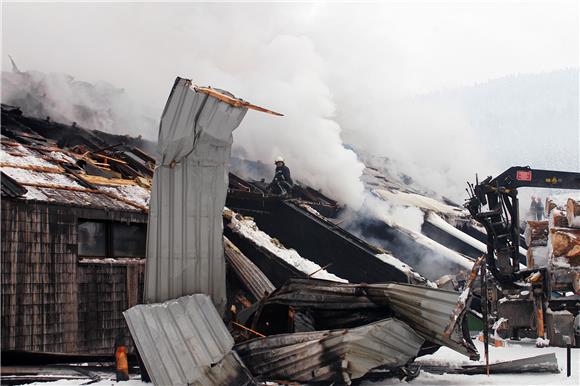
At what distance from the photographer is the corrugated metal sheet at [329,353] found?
25.8 feet

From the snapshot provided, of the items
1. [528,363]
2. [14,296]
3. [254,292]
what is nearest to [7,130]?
[14,296]

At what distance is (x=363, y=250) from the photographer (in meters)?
16.8

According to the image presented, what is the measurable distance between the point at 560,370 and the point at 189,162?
6261mm

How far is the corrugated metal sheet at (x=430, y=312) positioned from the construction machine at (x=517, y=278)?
19.1 feet

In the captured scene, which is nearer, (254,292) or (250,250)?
(254,292)

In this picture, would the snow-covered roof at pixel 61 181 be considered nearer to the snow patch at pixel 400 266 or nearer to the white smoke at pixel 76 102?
the white smoke at pixel 76 102

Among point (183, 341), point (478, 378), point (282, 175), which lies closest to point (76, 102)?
point (282, 175)

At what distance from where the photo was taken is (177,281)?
29.5 ft

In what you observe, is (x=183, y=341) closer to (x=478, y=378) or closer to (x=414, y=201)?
(x=478, y=378)

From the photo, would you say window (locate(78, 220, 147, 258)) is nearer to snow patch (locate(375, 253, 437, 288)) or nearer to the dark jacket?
snow patch (locate(375, 253, 437, 288))

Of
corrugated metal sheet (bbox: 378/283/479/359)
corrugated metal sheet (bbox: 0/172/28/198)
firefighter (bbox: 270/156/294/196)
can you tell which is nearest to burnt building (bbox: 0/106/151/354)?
corrugated metal sheet (bbox: 0/172/28/198)

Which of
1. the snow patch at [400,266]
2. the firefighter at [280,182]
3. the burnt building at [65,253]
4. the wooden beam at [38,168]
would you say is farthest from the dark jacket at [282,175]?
the wooden beam at [38,168]

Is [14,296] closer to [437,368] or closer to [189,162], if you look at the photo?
[189,162]

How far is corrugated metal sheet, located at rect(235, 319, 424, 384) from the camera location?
785 cm
